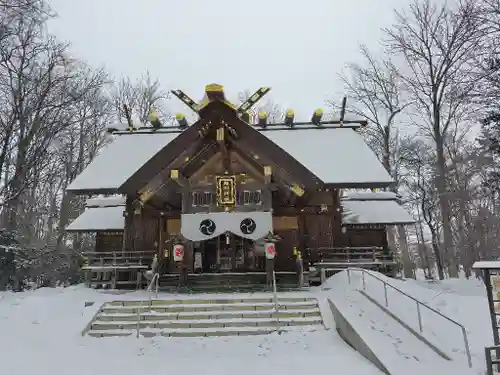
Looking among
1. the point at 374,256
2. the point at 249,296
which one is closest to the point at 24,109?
the point at 249,296

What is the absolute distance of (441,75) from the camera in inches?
766

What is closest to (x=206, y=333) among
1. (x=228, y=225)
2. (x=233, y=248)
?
(x=228, y=225)

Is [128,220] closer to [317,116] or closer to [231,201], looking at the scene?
[231,201]

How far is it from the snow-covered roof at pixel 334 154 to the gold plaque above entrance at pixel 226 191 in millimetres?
2542

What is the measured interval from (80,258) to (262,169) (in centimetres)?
1374

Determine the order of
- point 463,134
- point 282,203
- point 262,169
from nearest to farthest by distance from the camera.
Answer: point 262,169, point 282,203, point 463,134

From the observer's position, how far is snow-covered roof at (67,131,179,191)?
14863 millimetres

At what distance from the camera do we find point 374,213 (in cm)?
1634

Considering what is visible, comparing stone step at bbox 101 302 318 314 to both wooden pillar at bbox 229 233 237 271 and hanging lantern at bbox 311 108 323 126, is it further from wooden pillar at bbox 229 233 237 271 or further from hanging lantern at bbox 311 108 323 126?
hanging lantern at bbox 311 108 323 126

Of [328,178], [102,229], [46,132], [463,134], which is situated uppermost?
[463,134]

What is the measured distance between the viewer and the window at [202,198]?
42.6ft

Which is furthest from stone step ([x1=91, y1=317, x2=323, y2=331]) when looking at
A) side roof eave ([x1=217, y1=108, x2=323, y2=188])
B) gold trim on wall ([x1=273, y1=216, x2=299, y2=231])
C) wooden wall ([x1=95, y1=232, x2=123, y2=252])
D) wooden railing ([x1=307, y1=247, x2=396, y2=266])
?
wooden wall ([x1=95, y1=232, x2=123, y2=252])

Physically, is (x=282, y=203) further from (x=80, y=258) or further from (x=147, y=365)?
(x=80, y=258)

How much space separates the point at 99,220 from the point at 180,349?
11178mm
